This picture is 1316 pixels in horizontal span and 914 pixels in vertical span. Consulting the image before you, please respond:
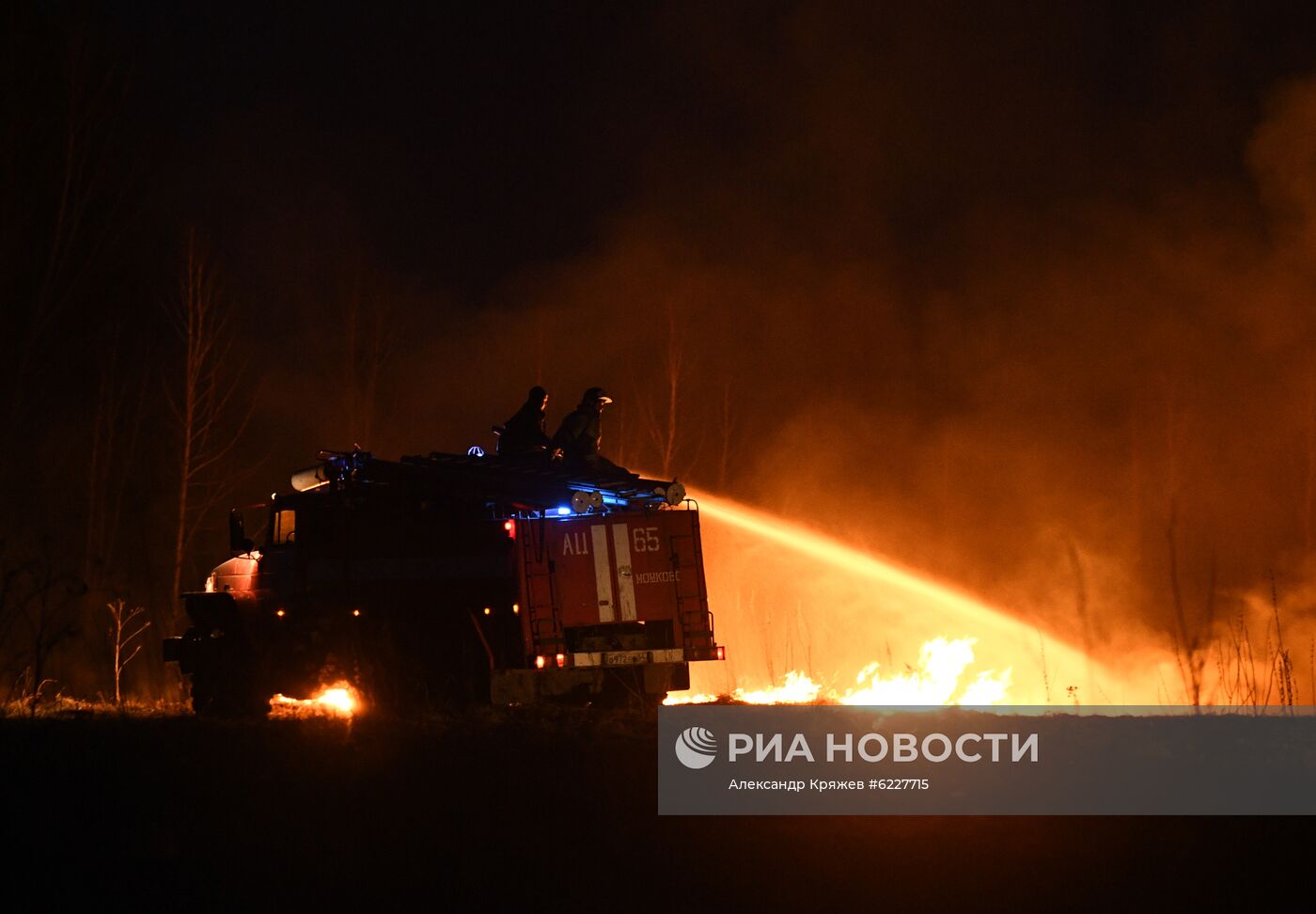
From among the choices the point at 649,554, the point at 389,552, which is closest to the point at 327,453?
the point at 389,552

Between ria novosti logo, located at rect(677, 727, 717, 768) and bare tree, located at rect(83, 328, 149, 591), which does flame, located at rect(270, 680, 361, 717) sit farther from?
bare tree, located at rect(83, 328, 149, 591)

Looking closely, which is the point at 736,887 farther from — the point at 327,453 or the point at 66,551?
the point at 66,551

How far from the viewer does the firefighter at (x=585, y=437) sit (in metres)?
15.3

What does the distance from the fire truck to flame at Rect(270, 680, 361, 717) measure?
0.20 metres

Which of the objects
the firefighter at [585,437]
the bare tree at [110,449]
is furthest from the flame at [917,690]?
the bare tree at [110,449]

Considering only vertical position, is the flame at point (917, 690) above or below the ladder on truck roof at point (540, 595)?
below

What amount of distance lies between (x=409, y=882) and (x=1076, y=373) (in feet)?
76.1

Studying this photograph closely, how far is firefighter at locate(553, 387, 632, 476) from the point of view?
1530 cm

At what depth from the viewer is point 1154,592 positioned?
2419 cm

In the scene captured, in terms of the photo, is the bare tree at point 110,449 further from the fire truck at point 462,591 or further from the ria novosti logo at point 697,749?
the ria novosti logo at point 697,749

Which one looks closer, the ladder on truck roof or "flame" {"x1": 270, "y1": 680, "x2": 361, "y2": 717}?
the ladder on truck roof

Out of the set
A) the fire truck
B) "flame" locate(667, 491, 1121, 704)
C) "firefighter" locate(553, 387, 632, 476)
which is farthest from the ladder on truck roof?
"flame" locate(667, 491, 1121, 704)

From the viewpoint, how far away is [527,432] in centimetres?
1588

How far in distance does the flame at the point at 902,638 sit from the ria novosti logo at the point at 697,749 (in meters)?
7.71
